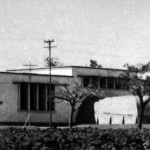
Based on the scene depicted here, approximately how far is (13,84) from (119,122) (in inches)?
493

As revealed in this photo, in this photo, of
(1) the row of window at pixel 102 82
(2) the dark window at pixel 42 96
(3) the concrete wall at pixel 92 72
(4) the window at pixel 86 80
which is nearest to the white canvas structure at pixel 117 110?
(2) the dark window at pixel 42 96

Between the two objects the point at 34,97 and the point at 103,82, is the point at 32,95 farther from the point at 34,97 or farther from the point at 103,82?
the point at 103,82

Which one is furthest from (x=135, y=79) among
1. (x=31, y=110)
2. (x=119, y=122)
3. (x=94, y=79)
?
(x=94, y=79)

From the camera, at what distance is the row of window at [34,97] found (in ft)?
201

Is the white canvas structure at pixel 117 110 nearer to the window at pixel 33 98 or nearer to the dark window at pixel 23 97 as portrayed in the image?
the window at pixel 33 98

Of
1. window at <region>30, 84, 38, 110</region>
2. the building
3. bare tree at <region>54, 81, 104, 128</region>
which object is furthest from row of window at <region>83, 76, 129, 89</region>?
bare tree at <region>54, 81, 104, 128</region>

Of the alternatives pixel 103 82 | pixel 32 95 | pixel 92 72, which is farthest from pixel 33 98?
pixel 103 82

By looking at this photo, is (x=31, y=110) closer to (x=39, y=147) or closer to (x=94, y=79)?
(x=94, y=79)

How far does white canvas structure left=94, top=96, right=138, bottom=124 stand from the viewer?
56.5 m

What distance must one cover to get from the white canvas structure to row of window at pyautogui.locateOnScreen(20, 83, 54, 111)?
18.9 ft

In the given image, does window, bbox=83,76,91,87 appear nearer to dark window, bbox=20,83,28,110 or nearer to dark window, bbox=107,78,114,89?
dark window, bbox=107,78,114,89

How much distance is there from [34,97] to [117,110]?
984 centimetres

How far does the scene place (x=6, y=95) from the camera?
2365 inches

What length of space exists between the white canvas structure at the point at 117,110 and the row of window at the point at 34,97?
5748 mm
